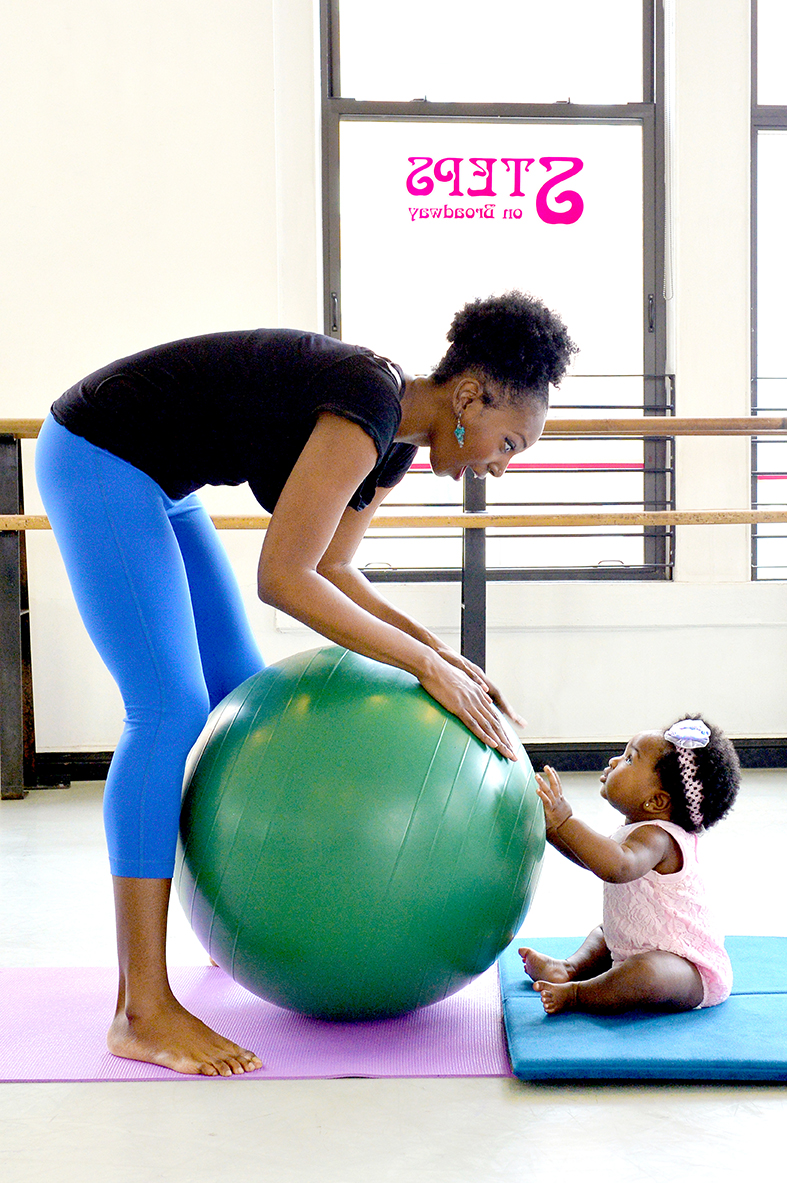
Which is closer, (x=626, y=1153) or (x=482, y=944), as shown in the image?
(x=626, y=1153)

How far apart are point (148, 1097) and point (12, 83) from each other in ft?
11.3

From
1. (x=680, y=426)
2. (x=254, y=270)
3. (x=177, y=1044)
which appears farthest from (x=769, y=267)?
(x=177, y=1044)

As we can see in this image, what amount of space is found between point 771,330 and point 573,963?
3053mm

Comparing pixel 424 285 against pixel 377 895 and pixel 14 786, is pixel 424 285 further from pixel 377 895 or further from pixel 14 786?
pixel 377 895

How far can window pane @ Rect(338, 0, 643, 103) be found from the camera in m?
4.04

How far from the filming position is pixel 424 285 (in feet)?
13.4

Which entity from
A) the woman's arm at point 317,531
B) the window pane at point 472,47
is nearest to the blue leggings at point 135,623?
the woman's arm at point 317,531

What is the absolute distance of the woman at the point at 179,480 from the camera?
1.60 m

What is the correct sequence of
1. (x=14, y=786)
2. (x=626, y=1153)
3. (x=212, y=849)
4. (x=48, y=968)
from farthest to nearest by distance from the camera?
(x=14, y=786) < (x=48, y=968) < (x=212, y=849) < (x=626, y=1153)

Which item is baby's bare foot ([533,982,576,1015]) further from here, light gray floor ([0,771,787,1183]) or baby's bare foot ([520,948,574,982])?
light gray floor ([0,771,787,1183])

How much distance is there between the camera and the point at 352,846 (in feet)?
4.94

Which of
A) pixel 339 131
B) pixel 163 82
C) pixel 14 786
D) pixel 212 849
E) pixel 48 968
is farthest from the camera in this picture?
pixel 339 131

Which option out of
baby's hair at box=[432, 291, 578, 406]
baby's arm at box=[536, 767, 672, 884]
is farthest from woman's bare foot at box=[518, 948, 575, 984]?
baby's hair at box=[432, 291, 578, 406]

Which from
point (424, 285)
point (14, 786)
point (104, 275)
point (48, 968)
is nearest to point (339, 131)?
point (424, 285)
